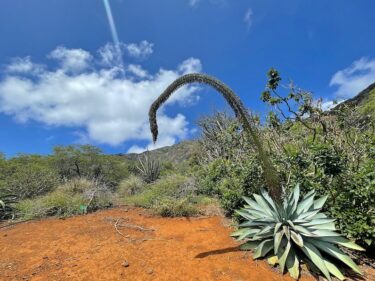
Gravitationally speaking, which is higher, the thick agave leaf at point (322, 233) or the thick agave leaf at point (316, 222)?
the thick agave leaf at point (316, 222)

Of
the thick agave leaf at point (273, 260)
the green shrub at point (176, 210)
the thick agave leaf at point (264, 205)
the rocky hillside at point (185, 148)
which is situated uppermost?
the rocky hillside at point (185, 148)

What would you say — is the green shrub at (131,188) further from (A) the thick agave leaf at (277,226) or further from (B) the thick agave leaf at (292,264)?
(B) the thick agave leaf at (292,264)

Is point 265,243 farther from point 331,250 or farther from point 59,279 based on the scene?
point 59,279

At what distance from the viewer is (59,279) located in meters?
4.45

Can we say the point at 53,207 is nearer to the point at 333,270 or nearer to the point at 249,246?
the point at 249,246

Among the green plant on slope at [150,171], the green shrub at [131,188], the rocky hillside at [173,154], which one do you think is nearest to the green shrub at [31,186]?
the green shrub at [131,188]

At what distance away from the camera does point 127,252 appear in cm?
534

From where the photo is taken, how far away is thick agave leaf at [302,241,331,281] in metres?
4.37

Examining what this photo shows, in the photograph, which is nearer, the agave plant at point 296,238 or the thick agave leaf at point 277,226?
the agave plant at point 296,238

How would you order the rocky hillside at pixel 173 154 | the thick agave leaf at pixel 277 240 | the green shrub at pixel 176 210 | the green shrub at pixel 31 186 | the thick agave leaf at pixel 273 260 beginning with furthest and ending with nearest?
the rocky hillside at pixel 173 154 → the green shrub at pixel 31 186 → the green shrub at pixel 176 210 → the thick agave leaf at pixel 273 260 → the thick agave leaf at pixel 277 240

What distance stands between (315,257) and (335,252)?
1.17 feet

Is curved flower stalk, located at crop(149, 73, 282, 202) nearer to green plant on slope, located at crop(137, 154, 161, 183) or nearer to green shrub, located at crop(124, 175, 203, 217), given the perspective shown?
green shrub, located at crop(124, 175, 203, 217)

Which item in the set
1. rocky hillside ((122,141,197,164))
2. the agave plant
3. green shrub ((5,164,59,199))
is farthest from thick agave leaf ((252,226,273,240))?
rocky hillside ((122,141,197,164))

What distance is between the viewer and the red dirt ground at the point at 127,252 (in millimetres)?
4555
